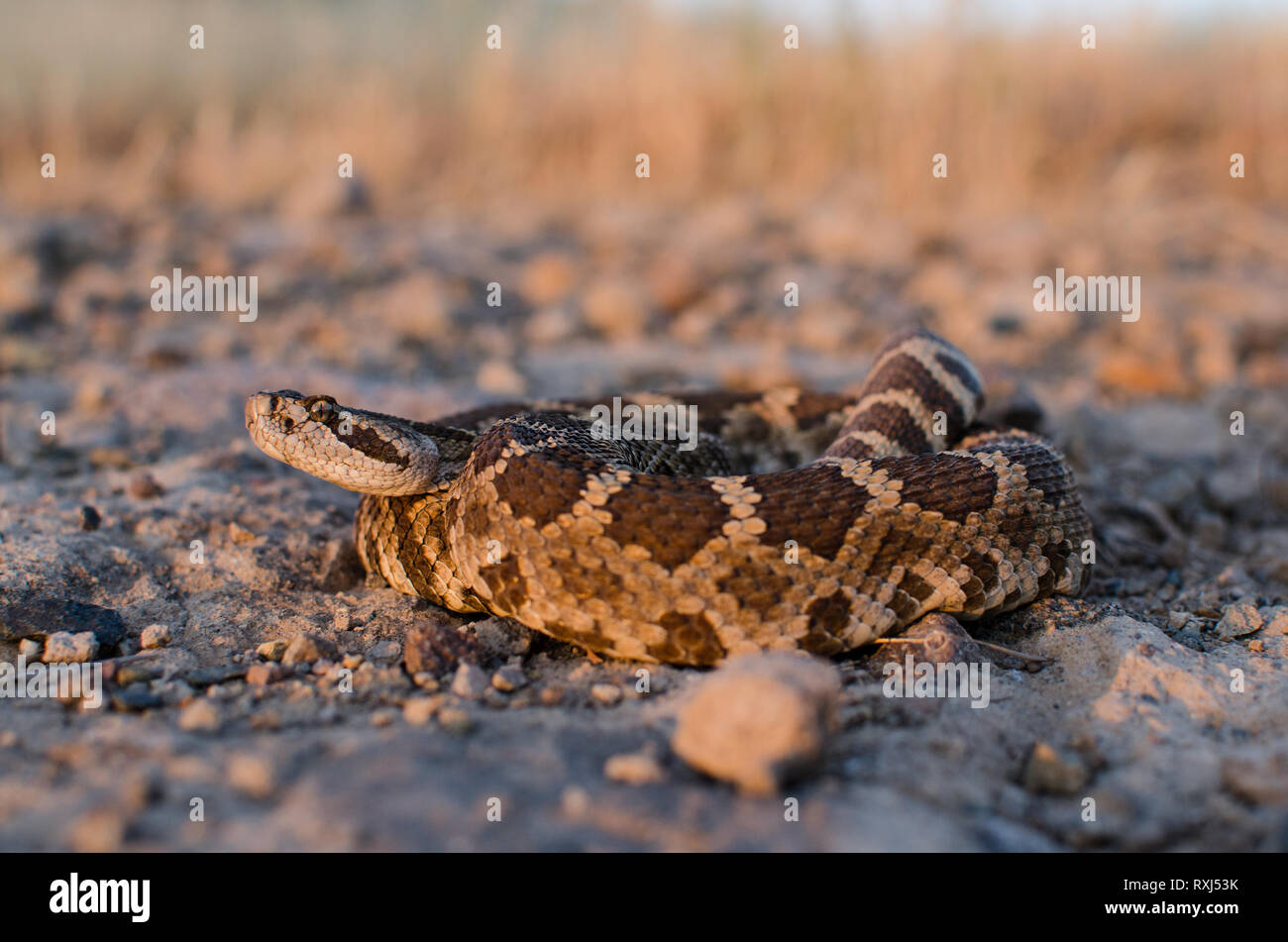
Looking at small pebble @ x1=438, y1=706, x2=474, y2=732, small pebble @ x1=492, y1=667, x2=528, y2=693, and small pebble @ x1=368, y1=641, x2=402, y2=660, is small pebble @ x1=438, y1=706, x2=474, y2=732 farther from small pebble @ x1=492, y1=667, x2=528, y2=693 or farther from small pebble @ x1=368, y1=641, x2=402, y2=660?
small pebble @ x1=368, y1=641, x2=402, y2=660

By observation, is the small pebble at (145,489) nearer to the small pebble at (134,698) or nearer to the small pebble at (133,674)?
the small pebble at (133,674)

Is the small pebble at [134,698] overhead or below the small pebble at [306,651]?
below

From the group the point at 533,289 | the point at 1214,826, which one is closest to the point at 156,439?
the point at 533,289

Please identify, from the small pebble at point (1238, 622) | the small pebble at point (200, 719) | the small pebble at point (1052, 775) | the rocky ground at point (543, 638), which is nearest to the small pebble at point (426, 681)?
the rocky ground at point (543, 638)

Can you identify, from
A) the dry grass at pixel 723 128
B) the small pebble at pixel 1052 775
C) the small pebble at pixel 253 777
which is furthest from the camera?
the dry grass at pixel 723 128

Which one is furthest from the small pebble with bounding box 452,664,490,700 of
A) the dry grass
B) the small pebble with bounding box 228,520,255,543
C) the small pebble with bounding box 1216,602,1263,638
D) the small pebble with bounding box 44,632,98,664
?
the dry grass

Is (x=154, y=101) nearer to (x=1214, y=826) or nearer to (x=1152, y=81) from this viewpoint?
(x=1152, y=81)

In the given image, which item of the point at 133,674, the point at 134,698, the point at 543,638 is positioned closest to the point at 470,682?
the point at 543,638
